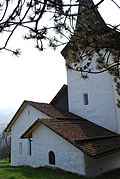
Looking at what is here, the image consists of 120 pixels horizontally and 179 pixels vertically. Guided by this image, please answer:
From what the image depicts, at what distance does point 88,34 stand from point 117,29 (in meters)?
0.75

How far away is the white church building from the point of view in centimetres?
1580

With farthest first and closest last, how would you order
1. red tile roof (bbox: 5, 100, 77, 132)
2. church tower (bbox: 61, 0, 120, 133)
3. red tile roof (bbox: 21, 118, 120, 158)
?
red tile roof (bbox: 5, 100, 77, 132), church tower (bbox: 61, 0, 120, 133), red tile roof (bbox: 21, 118, 120, 158)

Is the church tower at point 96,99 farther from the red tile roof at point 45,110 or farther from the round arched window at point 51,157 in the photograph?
the round arched window at point 51,157

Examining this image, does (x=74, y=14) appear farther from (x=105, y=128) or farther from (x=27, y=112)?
(x=27, y=112)

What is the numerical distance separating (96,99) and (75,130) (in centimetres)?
465

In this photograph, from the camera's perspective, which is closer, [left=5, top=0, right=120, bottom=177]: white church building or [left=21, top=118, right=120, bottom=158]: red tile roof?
[left=21, top=118, right=120, bottom=158]: red tile roof

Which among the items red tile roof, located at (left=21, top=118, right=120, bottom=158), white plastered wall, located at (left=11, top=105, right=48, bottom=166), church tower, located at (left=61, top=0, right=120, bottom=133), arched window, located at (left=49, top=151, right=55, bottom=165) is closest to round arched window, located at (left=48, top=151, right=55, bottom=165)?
arched window, located at (left=49, top=151, right=55, bottom=165)

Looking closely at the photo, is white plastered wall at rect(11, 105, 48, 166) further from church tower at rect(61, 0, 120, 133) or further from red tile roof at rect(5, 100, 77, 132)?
church tower at rect(61, 0, 120, 133)

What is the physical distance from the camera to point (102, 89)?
2108 cm

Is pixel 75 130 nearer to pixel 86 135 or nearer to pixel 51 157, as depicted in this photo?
pixel 86 135

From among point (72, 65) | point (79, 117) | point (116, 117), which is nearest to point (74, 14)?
point (72, 65)

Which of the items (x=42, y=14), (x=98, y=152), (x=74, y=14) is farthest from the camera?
(x=98, y=152)

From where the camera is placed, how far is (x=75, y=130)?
691 inches

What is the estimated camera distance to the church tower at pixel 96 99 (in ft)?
66.3
